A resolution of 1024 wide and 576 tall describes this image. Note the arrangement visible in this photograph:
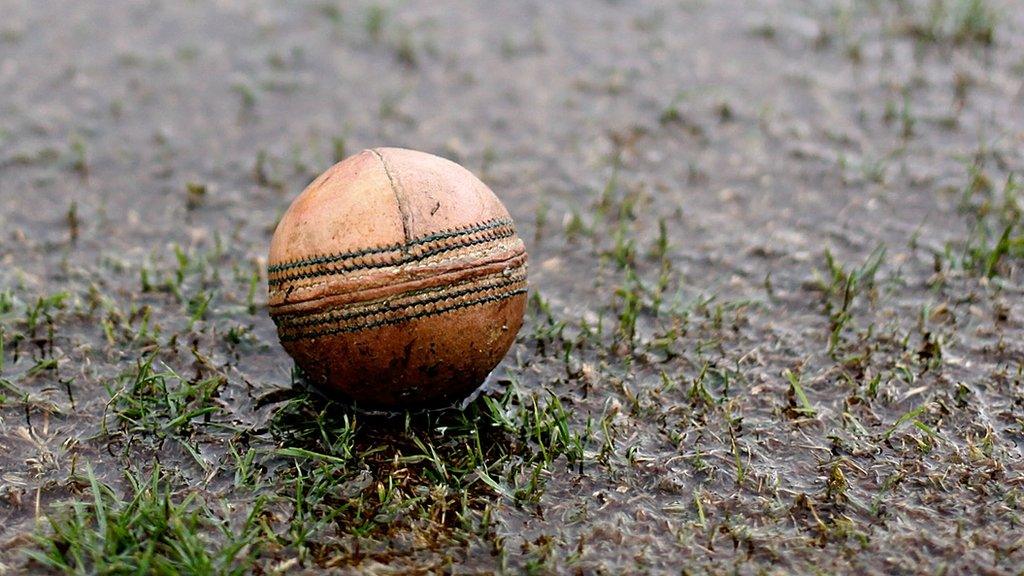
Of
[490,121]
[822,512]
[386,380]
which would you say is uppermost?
[490,121]

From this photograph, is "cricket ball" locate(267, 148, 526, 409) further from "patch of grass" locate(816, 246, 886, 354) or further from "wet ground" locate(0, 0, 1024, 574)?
"patch of grass" locate(816, 246, 886, 354)

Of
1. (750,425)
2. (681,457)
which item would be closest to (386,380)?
(681,457)

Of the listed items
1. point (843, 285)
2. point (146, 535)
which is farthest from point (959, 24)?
point (146, 535)

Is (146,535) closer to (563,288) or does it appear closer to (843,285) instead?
(563,288)

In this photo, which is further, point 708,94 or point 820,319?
point 708,94

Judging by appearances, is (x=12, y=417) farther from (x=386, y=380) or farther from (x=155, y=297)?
(x=386, y=380)

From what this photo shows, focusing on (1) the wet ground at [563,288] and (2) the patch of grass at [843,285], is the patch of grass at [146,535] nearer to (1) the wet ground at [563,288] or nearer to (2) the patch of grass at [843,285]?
(1) the wet ground at [563,288]

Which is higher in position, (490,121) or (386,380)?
(490,121)

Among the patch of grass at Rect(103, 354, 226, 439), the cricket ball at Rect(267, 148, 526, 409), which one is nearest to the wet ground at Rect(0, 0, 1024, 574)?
the patch of grass at Rect(103, 354, 226, 439)
